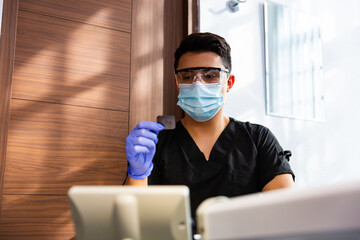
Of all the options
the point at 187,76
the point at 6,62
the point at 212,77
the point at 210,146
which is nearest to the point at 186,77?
the point at 187,76

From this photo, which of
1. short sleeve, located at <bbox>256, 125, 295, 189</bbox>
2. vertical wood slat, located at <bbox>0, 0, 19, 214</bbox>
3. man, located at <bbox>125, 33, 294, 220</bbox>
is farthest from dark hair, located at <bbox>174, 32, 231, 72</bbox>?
vertical wood slat, located at <bbox>0, 0, 19, 214</bbox>

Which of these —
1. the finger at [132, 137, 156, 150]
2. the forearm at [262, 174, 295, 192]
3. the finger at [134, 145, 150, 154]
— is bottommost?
the forearm at [262, 174, 295, 192]

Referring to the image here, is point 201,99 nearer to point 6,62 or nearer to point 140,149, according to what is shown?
point 140,149

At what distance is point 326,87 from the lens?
2199mm

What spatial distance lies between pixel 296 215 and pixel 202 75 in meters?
1.03

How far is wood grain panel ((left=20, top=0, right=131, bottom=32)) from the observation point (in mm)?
1442

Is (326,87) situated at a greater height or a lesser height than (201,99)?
greater

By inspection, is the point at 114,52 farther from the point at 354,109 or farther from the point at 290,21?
the point at 354,109

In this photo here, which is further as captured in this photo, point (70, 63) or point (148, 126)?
point (70, 63)

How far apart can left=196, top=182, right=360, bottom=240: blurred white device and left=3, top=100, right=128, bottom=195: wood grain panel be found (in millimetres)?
1118

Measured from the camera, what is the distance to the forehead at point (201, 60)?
1.36 metres

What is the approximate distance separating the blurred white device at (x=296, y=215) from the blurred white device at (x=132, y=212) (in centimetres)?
15

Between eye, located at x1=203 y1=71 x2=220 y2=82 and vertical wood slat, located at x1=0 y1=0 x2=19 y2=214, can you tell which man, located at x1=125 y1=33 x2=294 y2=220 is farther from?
vertical wood slat, located at x1=0 y1=0 x2=19 y2=214

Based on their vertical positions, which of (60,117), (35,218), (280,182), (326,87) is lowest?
(35,218)
